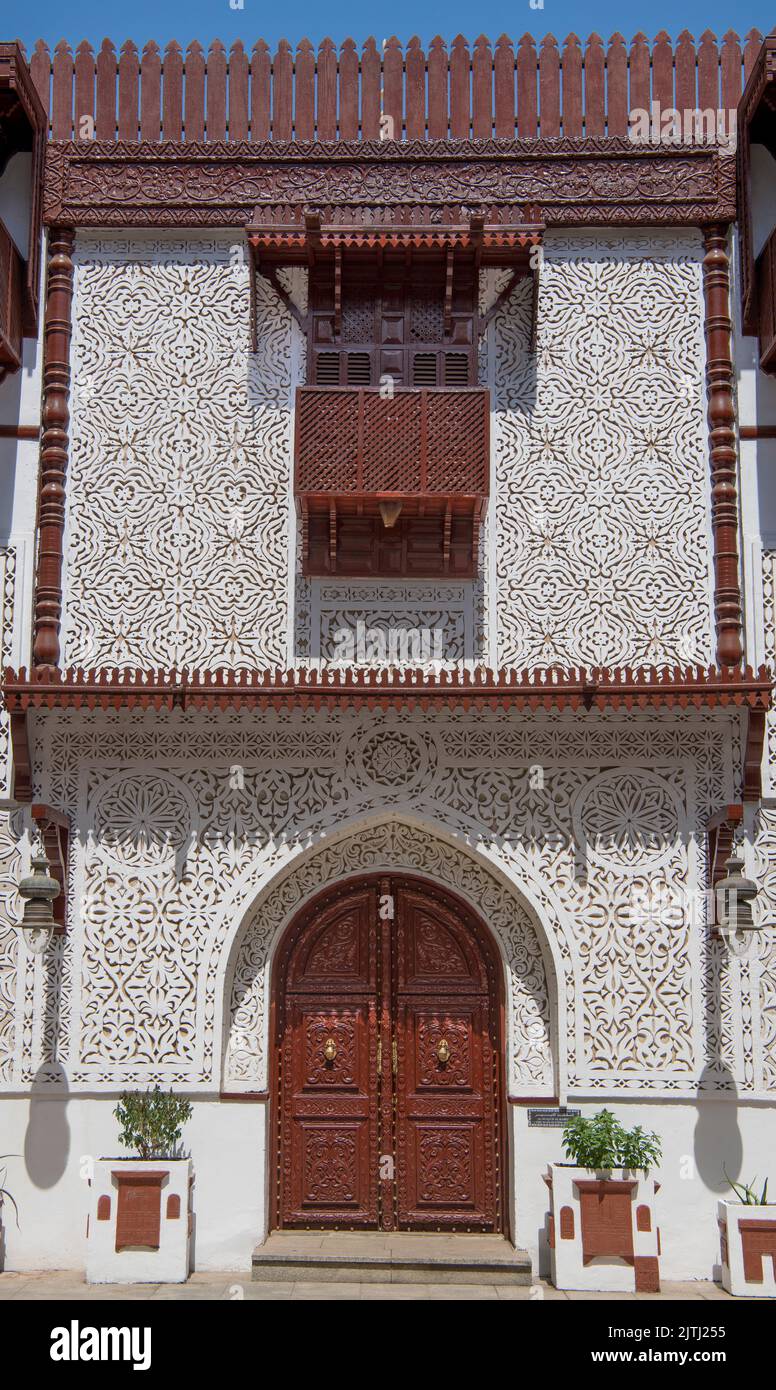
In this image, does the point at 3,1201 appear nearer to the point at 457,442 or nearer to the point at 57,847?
the point at 57,847

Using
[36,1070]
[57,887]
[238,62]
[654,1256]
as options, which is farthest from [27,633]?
[654,1256]

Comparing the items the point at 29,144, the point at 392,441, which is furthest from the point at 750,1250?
the point at 29,144

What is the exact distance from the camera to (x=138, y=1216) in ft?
26.5

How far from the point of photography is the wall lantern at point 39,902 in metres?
8.23

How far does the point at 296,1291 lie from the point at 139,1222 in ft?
3.16

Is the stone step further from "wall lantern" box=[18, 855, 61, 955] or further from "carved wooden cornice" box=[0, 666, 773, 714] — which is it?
"carved wooden cornice" box=[0, 666, 773, 714]

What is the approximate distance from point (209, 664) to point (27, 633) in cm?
120

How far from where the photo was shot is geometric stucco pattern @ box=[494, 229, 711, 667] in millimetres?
9180

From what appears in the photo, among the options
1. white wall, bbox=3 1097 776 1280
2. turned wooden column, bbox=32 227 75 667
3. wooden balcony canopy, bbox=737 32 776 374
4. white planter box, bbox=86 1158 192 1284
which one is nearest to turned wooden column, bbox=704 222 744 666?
wooden balcony canopy, bbox=737 32 776 374

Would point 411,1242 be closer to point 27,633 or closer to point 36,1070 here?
point 36,1070

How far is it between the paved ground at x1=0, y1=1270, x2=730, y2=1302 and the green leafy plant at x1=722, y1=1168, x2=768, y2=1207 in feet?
1.67

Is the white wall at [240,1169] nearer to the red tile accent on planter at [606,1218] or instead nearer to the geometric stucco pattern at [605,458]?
the red tile accent on planter at [606,1218]

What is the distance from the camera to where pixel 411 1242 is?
28.2 ft

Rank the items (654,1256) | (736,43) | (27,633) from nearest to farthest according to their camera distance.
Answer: (654,1256)
(27,633)
(736,43)
